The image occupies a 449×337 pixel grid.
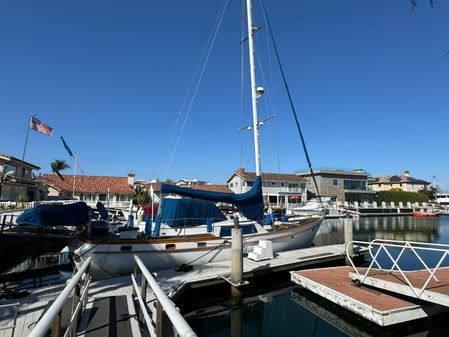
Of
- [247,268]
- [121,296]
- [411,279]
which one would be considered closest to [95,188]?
[247,268]

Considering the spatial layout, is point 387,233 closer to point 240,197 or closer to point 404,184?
point 240,197

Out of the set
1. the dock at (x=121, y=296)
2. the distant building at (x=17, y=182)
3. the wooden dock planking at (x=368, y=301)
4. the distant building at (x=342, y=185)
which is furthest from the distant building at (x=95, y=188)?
the wooden dock planking at (x=368, y=301)

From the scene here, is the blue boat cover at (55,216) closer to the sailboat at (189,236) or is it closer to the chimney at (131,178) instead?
the sailboat at (189,236)

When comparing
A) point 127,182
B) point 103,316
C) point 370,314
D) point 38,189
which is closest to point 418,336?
point 370,314

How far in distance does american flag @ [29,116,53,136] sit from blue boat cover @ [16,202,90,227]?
49.5 feet

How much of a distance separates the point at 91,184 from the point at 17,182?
→ 51.0ft

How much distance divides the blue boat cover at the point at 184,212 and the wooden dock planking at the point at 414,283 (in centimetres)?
767

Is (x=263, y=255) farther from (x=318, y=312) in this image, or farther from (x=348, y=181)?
(x=348, y=181)

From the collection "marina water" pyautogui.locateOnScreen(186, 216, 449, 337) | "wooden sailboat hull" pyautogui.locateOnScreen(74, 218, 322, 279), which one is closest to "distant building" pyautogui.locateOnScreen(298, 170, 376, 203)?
"wooden sailboat hull" pyautogui.locateOnScreen(74, 218, 322, 279)

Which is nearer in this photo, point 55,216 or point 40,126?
point 55,216

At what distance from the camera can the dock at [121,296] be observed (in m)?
5.79

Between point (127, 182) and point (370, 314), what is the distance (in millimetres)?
50569

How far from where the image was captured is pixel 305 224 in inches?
676

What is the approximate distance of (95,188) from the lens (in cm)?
5003
